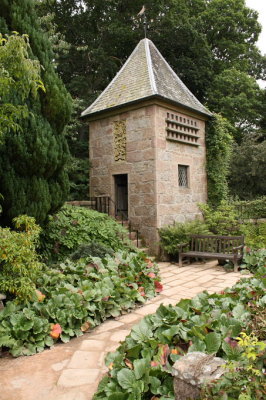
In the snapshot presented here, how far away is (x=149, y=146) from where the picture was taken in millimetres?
8102

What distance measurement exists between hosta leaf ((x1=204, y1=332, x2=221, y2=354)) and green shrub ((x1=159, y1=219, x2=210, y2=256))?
16.8 feet

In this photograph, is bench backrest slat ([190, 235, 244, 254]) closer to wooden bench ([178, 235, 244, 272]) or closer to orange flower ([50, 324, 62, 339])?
wooden bench ([178, 235, 244, 272])

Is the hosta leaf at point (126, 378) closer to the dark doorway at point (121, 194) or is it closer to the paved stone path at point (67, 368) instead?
the paved stone path at point (67, 368)

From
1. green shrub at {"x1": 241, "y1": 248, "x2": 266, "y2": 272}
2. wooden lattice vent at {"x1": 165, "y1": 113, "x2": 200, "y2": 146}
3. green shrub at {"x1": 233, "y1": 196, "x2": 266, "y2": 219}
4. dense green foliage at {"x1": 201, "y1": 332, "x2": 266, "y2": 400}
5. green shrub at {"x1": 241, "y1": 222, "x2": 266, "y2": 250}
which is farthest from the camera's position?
green shrub at {"x1": 233, "y1": 196, "x2": 266, "y2": 219}

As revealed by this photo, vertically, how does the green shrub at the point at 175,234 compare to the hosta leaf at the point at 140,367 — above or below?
above

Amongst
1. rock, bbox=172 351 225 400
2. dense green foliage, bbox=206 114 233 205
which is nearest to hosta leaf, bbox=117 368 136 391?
rock, bbox=172 351 225 400

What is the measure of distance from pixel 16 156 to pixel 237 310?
3688mm

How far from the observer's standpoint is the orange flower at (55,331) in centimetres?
339

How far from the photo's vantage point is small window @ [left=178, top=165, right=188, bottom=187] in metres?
9.04

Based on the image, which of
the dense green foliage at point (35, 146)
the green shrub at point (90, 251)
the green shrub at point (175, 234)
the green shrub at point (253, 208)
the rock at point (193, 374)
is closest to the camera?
the rock at point (193, 374)

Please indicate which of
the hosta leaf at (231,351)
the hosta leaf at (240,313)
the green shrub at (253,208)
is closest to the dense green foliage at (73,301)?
the hosta leaf at (240,313)

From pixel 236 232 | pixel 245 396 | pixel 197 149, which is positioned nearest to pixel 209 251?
pixel 236 232

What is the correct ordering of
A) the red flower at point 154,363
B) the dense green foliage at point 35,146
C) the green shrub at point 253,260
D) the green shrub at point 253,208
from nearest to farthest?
1. the red flower at point 154,363
2. the dense green foliage at point 35,146
3. the green shrub at point 253,260
4. the green shrub at point 253,208

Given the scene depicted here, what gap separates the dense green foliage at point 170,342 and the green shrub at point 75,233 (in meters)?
3.03
